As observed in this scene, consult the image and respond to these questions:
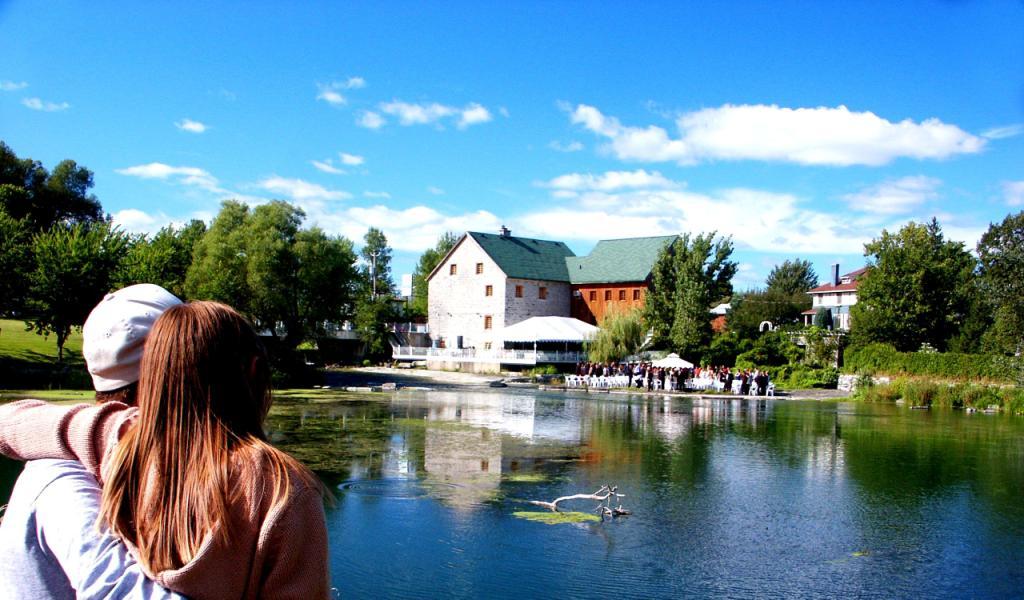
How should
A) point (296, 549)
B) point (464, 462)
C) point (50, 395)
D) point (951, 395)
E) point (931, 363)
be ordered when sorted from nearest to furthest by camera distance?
point (296, 549)
point (464, 462)
point (50, 395)
point (951, 395)
point (931, 363)

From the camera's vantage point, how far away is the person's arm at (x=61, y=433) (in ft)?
6.09

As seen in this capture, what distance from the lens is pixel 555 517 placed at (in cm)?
1173

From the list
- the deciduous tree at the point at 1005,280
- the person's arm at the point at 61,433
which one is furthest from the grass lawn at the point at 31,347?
the deciduous tree at the point at 1005,280

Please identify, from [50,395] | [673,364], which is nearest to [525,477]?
[50,395]

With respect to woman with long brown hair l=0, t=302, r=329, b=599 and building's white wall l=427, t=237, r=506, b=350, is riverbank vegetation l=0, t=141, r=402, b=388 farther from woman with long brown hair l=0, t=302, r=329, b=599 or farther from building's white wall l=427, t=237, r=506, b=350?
woman with long brown hair l=0, t=302, r=329, b=599

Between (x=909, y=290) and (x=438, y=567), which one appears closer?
(x=438, y=567)

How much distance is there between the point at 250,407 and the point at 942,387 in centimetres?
3839

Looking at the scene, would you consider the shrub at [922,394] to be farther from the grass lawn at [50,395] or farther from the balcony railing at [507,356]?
the grass lawn at [50,395]

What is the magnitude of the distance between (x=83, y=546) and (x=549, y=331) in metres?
49.6

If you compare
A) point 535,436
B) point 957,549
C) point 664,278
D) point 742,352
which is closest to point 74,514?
point 957,549

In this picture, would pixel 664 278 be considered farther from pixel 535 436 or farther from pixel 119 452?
pixel 119 452

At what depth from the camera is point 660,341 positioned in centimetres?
5106

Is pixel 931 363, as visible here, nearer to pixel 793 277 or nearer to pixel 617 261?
pixel 617 261

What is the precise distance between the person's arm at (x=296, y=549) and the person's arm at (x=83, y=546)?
0.66 feet
